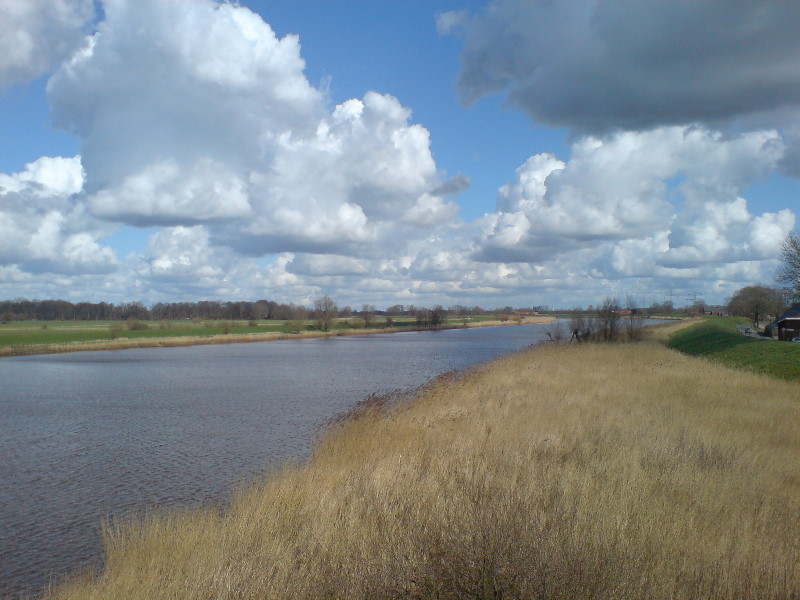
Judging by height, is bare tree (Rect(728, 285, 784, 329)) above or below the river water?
above

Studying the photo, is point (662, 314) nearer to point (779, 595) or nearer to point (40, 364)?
point (40, 364)

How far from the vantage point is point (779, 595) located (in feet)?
15.1

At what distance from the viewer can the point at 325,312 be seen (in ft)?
315

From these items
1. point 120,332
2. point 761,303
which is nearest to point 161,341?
point 120,332

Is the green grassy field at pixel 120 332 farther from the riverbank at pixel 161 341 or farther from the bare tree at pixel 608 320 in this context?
the bare tree at pixel 608 320

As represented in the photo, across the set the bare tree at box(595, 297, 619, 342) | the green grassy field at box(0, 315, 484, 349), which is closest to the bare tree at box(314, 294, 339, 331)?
the green grassy field at box(0, 315, 484, 349)

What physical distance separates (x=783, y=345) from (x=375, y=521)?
2798 cm

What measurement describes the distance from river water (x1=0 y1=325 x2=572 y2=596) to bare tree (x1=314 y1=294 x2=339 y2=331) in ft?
194

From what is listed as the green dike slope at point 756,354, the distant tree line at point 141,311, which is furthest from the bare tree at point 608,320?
the distant tree line at point 141,311

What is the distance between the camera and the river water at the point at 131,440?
922 cm

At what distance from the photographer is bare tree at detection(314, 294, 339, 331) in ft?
312

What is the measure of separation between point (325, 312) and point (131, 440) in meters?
80.4

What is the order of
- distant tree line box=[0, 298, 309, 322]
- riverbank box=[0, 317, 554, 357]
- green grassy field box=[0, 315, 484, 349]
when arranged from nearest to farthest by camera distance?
riverbank box=[0, 317, 554, 357], green grassy field box=[0, 315, 484, 349], distant tree line box=[0, 298, 309, 322]

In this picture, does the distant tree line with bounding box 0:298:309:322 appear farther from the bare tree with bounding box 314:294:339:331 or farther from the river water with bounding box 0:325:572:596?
the river water with bounding box 0:325:572:596
